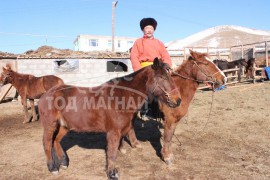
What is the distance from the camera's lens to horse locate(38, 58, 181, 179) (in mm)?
3896

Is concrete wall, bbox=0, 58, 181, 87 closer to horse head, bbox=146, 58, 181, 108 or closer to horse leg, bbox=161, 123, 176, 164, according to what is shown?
horse leg, bbox=161, 123, 176, 164

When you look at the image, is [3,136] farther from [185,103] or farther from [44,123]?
[185,103]

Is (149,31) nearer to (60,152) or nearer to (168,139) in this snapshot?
(168,139)

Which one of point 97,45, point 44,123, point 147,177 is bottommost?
point 147,177

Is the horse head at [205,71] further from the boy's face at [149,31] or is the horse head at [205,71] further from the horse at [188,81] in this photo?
the boy's face at [149,31]

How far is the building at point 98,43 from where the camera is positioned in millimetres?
44531

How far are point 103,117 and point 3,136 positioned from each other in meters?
4.89

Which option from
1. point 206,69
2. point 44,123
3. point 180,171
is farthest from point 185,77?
point 44,123

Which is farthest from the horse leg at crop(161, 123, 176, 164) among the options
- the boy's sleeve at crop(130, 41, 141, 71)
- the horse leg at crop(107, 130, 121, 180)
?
the boy's sleeve at crop(130, 41, 141, 71)

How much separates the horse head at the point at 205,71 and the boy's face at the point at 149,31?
3.47 ft

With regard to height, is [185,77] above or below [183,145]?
above

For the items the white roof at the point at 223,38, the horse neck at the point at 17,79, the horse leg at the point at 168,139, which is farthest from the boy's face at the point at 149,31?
the white roof at the point at 223,38

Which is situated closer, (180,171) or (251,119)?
(180,171)

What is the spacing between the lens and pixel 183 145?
6.21 metres
